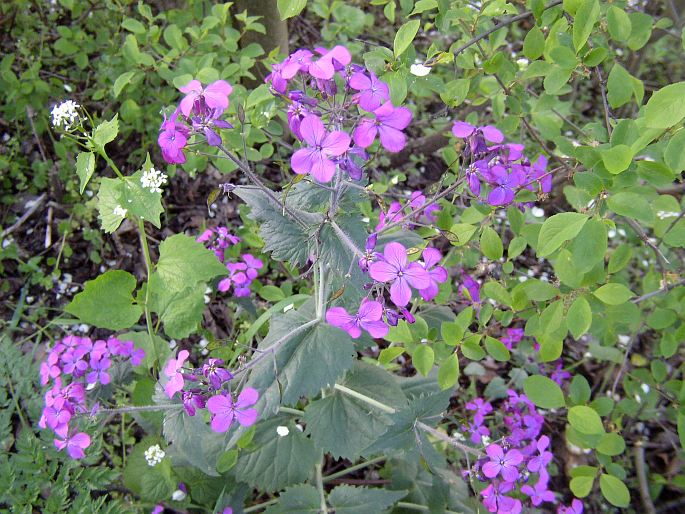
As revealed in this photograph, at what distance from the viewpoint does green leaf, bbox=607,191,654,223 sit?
3.76ft

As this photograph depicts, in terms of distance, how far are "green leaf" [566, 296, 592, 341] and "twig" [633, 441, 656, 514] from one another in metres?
1.44

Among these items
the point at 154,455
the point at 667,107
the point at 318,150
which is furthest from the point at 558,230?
the point at 154,455

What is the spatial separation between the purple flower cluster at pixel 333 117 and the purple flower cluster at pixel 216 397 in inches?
20.9

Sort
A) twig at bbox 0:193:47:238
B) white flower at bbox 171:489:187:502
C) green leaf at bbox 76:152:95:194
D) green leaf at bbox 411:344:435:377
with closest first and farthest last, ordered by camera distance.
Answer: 1. green leaf at bbox 76:152:95:194
2. green leaf at bbox 411:344:435:377
3. white flower at bbox 171:489:187:502
4. twig at bbox 0:193:47:238

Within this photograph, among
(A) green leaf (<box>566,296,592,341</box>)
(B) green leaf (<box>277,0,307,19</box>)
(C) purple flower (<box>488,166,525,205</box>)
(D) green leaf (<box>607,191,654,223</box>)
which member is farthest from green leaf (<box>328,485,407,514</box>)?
(B) green leaf (<box>277,0,307,19</box>)

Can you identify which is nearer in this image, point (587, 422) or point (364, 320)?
point (364, 320)

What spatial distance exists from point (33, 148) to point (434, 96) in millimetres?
2361

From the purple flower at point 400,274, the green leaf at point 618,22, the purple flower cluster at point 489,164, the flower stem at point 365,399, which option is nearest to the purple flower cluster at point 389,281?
the purple flower at point 400,274

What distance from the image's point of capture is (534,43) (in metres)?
1.48

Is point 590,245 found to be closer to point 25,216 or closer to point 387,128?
point 387,128

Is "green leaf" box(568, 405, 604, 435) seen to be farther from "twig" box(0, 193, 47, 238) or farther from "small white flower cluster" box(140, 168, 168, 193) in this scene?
"twig" box(0, 193, 47, 238)

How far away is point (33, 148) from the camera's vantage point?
3.12 metres

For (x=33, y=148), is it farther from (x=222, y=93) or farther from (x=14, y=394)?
(x=222, y=93)

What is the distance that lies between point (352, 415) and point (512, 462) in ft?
1.65
